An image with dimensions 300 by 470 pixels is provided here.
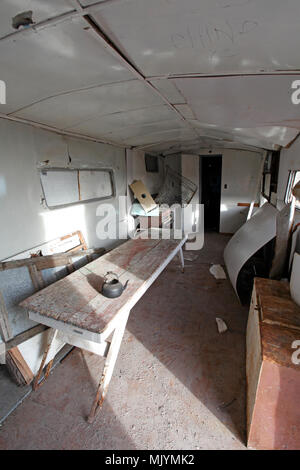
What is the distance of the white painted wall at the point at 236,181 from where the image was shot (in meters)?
5.85

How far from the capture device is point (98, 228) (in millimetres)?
3703

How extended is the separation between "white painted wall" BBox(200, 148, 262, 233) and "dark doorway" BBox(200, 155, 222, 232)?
114 cm

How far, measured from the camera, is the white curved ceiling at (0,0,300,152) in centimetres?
82

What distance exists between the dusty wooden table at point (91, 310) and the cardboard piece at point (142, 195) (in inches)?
95.3

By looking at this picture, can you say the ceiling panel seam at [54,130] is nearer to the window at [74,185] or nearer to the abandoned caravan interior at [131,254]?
the abandoned caravan interior at [131,254]

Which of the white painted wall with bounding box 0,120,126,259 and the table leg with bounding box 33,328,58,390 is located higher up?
the white painted wall with bounding box 0,120,126,259

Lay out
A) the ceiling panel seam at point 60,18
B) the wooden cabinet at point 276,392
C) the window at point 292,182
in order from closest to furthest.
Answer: the ceiling panel seam at point 60,18, the wooden cabinet at point 276,392, the window at point 292,182

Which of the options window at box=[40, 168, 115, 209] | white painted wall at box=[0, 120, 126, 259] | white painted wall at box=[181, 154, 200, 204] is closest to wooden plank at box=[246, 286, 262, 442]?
white painted wall at box=[0, 120, 126, 259]

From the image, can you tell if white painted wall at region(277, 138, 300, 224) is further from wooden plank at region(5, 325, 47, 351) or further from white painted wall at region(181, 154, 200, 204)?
wooden plank at region(5, 325, 47, 351)

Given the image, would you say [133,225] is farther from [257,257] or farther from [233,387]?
[233,387]

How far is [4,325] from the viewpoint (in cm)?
196

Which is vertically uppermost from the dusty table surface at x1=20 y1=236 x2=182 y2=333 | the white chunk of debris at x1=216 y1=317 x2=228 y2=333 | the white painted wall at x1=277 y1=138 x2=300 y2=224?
the white painted wall at x1=277 y1=138 x2=300 y2=224

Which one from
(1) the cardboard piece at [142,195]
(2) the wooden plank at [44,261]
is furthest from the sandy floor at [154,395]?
(1) the cardboard piece at [142,195]

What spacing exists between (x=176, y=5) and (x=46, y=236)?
2388 mm
